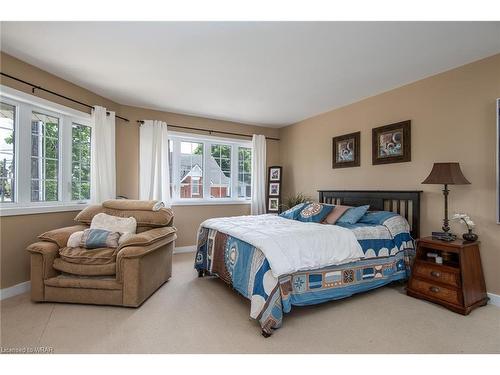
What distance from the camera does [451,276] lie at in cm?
241

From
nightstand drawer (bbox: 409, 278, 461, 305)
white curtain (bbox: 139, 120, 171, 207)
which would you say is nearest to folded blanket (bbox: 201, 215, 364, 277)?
nightstand drawer (bbox: 409, 278, 461, 305)

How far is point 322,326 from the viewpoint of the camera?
214cm

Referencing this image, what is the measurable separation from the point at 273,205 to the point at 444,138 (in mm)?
3026

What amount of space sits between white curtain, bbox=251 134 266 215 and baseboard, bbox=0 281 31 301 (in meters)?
3.44

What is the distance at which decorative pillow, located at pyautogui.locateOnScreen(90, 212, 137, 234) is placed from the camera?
9.61 ft

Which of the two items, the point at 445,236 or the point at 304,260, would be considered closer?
the point at 304,260

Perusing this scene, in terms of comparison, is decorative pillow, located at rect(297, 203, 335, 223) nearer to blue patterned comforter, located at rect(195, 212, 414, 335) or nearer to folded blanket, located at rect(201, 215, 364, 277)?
blue patterned comforter, located at rect(195, 212, 414, 335)

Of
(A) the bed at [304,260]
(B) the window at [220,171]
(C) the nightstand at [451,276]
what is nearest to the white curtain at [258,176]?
(B) the window at [220,171]

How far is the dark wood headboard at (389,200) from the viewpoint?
3.09m

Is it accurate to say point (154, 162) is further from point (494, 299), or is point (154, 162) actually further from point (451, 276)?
point (494, 299)

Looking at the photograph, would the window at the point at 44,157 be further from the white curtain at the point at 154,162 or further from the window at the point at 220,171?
the window at the point at 220,171

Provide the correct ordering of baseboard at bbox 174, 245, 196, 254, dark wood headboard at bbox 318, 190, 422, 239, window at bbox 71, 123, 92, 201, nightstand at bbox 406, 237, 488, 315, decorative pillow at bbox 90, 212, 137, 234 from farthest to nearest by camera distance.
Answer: baseboard at bbox 174, 245, 196, 254
window at bbox 71, 123, 92, 201
dark wood headboard at bbox 318, 190, 422, 239
decorative pillow at bbox 90, 212, 137, 234
nightstand at bbox 406, 237, 488, 315

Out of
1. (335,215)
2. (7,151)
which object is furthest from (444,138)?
(7,151)

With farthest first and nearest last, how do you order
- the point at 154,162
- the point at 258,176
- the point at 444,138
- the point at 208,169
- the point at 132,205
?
the point at 258,176
the point at 208,169
the point at 154,162
the point at 132,205
the point at 444,138
